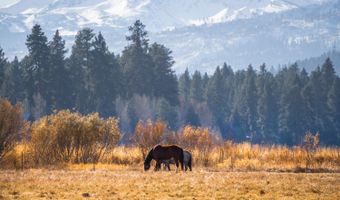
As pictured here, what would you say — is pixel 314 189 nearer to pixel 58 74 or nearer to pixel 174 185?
pixel 174 185

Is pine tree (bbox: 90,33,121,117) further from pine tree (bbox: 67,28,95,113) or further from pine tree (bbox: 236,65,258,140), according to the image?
pine tree (bbox: 236,65,258,140)

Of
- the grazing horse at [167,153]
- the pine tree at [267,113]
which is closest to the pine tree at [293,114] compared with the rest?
the pine tree at [267,113]

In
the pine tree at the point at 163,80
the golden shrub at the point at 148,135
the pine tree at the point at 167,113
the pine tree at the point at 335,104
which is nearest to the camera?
the golden shrub at the point at 148,135

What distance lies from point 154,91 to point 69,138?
210 ft

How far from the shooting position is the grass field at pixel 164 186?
17.9 m

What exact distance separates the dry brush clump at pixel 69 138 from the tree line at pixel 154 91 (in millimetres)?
39477

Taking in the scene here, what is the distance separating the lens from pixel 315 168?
29.7m

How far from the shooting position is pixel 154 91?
9612 cm

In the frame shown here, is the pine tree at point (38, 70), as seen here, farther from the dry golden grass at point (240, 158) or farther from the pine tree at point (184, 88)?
the dry golden grass at point (240, 158)

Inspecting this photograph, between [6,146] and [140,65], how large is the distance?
6458 cm

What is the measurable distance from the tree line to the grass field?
51075mm

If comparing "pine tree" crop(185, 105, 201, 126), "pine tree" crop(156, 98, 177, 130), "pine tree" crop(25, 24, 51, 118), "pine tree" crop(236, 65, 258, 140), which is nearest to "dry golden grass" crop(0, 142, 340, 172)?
"pine tree" crop(25, 24, 51, 118)

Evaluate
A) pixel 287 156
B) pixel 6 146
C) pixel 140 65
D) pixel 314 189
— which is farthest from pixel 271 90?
pixel 314 189

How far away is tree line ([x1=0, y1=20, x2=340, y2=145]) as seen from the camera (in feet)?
262
